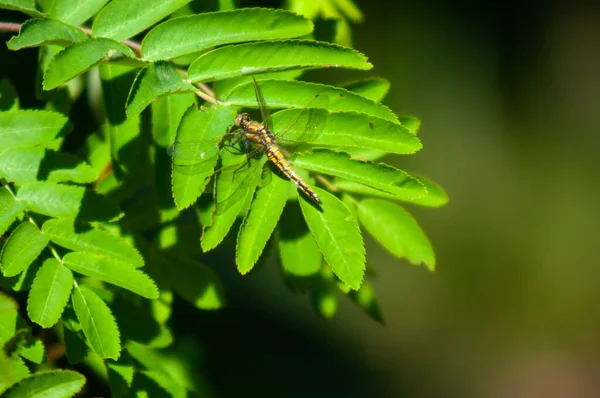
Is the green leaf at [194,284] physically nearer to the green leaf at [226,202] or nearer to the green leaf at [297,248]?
the green leaf at [297,248]

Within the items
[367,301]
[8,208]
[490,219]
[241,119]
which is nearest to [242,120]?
[241,119]

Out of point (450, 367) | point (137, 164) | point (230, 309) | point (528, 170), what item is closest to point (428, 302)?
point (450, 367)

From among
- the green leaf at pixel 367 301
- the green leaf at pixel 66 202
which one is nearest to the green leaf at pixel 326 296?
the green leaf at pixel 367 301

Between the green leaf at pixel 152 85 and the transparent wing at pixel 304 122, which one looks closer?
the green leaf at pixel 152 85

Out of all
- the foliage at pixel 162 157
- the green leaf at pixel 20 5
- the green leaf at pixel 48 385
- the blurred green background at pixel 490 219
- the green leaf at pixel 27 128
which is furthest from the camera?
the blurred green background at pixel 490 219

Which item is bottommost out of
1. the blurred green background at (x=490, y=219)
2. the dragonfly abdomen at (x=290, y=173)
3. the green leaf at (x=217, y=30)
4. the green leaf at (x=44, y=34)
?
the blurred green background at (x=490, y=219)

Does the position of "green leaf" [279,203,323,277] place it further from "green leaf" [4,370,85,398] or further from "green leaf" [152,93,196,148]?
"green leaf" [4,370,85,398]
